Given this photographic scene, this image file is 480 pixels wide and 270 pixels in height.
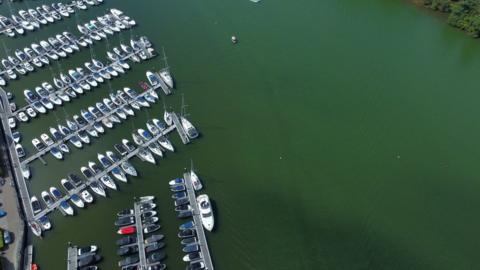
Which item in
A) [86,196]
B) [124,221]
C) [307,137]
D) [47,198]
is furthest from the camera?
[307,137]

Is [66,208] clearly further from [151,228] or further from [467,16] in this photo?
[467,16]

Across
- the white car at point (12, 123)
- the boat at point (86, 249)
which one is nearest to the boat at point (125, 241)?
the boat at point (86, 249)

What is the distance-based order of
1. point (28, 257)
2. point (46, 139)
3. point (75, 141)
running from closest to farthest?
point (28, 257), point (46, 139), point (75, 141)

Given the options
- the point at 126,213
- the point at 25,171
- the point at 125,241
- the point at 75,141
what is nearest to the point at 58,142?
the point at 75,141

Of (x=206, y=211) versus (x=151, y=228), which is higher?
(x=206, y=211)

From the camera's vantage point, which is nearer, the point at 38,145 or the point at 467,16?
the point at 38,145

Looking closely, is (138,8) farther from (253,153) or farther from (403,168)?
(403,168)

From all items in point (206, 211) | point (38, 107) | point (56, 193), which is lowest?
point (206, 211)
